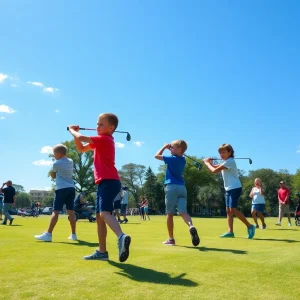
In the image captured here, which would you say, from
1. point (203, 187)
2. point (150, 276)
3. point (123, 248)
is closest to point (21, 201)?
point (203, 187)

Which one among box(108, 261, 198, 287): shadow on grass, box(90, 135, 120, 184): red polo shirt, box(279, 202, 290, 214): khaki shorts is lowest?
box(108, 261, 198, 287): shadow on grass

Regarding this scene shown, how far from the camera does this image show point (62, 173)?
7.94 meters

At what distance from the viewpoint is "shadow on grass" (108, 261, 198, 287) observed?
3615 mm

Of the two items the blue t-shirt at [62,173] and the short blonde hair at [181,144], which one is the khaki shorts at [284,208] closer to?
the short blonde hair at [181,144]

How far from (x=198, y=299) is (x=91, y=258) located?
2.19m

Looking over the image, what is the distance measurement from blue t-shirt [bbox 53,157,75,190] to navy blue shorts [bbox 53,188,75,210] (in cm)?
9

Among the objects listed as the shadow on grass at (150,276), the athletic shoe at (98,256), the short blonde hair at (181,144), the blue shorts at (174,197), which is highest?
the short blonde hair at (181,144)

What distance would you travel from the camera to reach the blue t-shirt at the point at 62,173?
7918 mm

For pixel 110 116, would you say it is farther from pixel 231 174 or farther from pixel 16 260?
pixel 231 174

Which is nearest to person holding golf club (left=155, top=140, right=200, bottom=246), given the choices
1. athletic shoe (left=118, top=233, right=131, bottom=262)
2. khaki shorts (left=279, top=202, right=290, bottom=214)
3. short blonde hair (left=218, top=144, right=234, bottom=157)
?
short blonde hair (left=218, top=144, right=234, bottom=157)

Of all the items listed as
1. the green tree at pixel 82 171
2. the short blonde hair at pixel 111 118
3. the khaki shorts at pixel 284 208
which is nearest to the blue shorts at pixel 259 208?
the khaki shorts at pixel 284 208

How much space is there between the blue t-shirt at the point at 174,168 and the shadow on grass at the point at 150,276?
2796 millimetres

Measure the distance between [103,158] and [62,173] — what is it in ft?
10.6

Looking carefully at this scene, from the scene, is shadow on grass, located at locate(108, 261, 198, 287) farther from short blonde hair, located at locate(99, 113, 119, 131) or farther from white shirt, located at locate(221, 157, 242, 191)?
white shirt, located at locate(221, 157, 242, 191)
